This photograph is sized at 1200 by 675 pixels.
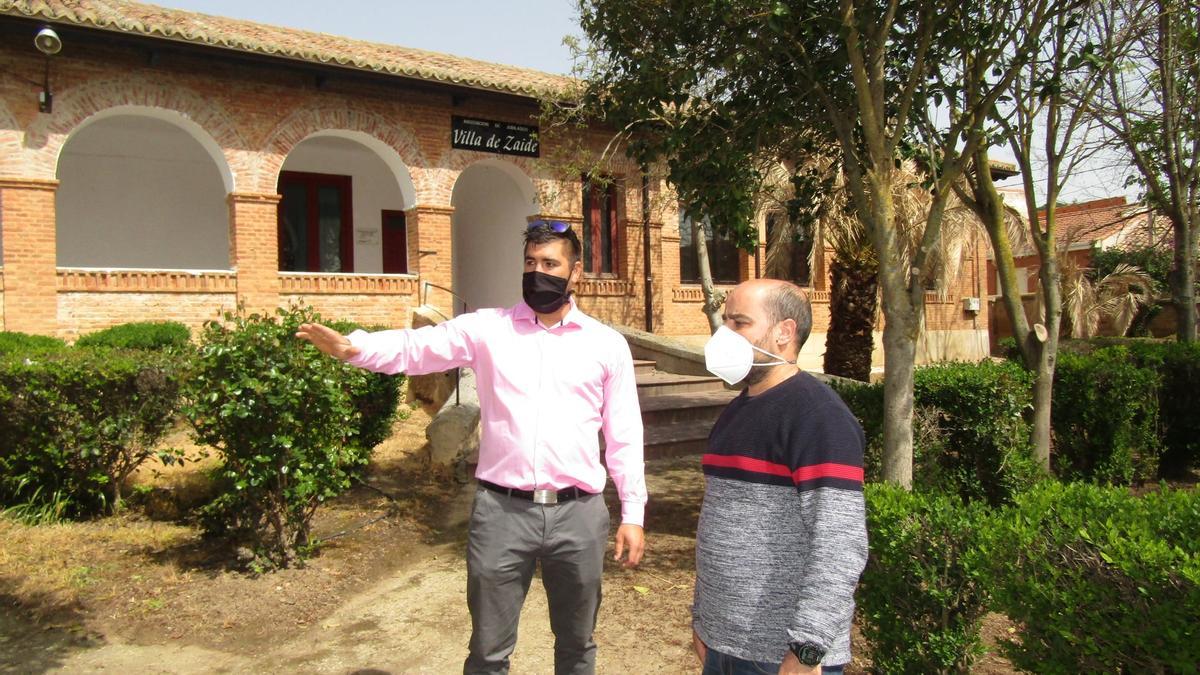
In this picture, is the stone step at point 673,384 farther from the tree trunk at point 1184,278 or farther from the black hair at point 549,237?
the black hair at point 549,237

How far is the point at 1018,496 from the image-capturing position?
3.33 meters

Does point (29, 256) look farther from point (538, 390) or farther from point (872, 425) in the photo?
point (538, 390)

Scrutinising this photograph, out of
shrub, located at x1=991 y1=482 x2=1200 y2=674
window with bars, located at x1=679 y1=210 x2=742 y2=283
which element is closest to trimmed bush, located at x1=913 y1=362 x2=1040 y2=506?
shrub, located at x1=991 y1=482 x2=1200 y2=674

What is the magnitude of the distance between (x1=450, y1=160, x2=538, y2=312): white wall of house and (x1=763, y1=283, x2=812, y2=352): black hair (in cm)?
1316

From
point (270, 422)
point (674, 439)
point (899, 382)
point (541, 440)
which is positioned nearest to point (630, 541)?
point (541, 440)

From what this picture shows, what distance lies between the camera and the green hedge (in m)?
6.13

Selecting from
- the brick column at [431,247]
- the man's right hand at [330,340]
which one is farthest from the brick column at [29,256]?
the man's right hand at [330,340]

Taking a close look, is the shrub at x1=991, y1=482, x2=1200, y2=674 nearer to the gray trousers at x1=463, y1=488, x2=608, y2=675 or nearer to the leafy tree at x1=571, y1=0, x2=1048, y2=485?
the gray trousers at x1=463, y1=488, x2=608, y2=675

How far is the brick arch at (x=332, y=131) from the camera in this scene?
41.8ft

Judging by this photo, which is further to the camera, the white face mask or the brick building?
the brick building

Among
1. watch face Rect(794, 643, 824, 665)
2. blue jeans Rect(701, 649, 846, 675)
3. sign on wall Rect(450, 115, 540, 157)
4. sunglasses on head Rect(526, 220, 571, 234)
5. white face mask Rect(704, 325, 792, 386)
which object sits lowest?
blue jeans Rect(701, 649, 846, 675)

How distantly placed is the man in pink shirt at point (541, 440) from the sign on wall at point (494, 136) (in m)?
11.6

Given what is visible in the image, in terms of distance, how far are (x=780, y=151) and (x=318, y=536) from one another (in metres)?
4.65

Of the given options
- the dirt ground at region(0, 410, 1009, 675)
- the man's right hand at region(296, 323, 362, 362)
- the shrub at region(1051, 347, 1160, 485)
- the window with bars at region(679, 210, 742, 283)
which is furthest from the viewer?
the window with bars at region(679, 210, 742, 283)
